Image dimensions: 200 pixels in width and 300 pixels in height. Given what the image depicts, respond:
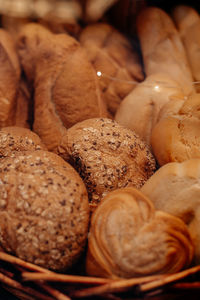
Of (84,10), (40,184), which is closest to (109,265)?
(40,184)

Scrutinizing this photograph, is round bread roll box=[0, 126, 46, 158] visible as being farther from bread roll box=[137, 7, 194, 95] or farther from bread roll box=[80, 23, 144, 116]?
bread roll box=[137, 7, 194, 95]

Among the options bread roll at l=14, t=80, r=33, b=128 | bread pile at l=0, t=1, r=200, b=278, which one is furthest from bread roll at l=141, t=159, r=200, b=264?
bread roll at l=14, t=80, r=33, b=128

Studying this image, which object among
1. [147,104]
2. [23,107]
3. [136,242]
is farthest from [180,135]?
[23,107]

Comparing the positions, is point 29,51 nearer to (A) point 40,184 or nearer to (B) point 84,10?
(B) point 84,10

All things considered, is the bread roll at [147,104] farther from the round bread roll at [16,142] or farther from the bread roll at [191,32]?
the round bread roll at [16,142]

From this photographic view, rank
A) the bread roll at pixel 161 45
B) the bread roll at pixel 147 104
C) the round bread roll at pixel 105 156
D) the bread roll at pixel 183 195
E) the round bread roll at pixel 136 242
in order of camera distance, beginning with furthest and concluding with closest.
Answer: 1. the bread roll at pixel 161 45
2. the bread roll at pixel 147 104
3. the round bread roll at pixel 105 156
4. the bread roll at pixel 183 195
5. the round bread roll at pixel 136 242

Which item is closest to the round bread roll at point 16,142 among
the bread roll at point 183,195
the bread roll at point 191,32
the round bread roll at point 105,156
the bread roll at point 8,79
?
the round bread roll at point 105,156
